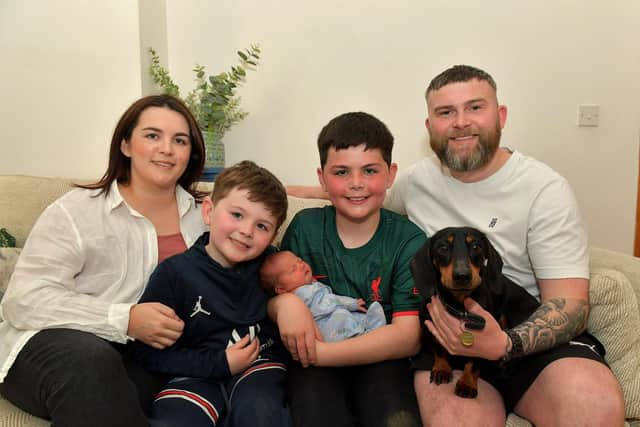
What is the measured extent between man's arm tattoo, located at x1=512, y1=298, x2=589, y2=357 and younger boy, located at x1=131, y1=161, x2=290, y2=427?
→ 69 centimetres

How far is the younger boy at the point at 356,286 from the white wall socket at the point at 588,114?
66.3 inches

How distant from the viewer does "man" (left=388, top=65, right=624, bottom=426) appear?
1379 mm

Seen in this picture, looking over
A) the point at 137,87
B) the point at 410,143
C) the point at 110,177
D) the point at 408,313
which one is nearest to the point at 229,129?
the point at 137,87

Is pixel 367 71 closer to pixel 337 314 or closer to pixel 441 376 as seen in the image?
pixel 337 314

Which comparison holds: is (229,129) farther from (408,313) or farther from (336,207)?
(408,313)

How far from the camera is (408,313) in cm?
154

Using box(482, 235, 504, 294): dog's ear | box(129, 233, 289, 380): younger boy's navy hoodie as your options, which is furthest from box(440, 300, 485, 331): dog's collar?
box(129, 233, 289, 380): younger boy's navy hoodie

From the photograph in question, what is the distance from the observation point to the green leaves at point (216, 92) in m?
2.73

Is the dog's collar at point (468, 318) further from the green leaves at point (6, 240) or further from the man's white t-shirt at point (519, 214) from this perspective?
the green leaves at point (6, 240)

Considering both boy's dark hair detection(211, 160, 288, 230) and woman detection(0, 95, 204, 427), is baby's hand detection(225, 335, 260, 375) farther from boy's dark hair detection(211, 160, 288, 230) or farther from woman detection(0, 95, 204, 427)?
boy's dark hair detection(211, 160, 288, 230)

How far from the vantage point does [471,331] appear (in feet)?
4.64

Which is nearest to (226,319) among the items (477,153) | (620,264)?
(477,153)

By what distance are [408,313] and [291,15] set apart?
205cm

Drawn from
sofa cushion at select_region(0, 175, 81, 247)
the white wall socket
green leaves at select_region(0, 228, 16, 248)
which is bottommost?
green leaves at select_region(0, 228, 16, 248)
